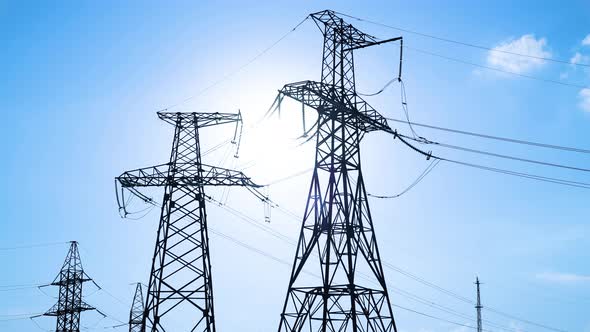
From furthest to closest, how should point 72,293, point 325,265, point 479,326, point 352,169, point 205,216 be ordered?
point 479,326
point 72,293
point 205,216
point 352,169
point 325,265

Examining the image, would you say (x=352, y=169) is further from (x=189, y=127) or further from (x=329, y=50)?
(x=189, y=127)

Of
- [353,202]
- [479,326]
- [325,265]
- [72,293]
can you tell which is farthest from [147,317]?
[479,326]

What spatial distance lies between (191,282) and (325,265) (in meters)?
8.01

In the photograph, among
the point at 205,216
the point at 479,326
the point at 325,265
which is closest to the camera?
the point at 325,265

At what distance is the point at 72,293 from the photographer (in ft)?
182

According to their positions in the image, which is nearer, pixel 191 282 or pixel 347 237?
pixel 347 237

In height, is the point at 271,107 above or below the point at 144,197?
above

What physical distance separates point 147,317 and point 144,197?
7241 millimetres

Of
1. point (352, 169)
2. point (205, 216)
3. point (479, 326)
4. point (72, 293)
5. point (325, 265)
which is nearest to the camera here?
point (325, 265)

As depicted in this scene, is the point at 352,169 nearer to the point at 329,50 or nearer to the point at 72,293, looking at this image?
the point at 329,50

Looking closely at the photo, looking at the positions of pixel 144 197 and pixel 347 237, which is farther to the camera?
pixel 144 197

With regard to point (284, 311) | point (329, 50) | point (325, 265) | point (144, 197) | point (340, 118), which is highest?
point (329, 50)

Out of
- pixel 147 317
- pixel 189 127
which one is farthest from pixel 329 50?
pixel 147 317

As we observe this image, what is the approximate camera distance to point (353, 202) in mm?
30250
